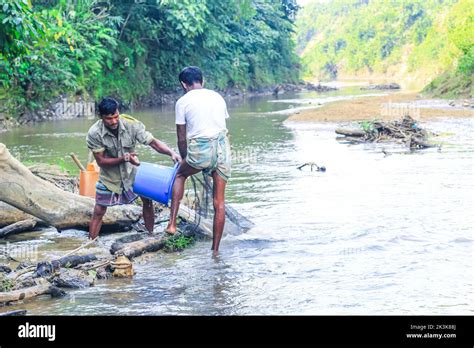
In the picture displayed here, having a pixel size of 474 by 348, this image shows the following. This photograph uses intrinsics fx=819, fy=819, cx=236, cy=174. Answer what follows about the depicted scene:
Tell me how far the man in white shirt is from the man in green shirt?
0.32 m

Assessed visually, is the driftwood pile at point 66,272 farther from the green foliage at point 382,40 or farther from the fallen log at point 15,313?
the green foliage at point 382,40

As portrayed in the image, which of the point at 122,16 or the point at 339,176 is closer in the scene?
the point at 339,176

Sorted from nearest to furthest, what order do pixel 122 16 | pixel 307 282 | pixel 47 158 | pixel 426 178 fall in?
pixel 307 282 < pixel 426 178 < pixel 47 158 < pixel 122 16

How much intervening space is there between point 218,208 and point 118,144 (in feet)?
3.87

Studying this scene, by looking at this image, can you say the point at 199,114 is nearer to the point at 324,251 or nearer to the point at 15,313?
the point at 324,251

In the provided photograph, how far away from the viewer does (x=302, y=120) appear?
25.2 meters

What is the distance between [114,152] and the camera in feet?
26.6

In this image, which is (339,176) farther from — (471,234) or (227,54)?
(227,54)

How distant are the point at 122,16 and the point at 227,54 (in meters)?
12.3

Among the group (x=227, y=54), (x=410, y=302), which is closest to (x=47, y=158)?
(x=410, y=302)

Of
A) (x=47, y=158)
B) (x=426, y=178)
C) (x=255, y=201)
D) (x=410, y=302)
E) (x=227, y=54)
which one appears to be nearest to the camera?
(x=410, y=302)

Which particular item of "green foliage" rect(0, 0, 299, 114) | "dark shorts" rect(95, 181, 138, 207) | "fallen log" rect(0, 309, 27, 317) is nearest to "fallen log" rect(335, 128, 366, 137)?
"green foliage" rect(0, 0, 299, 114)

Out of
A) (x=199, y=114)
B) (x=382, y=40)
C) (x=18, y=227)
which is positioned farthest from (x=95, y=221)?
(x=382, y=40)

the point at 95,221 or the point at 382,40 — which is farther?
the point at 382,40
